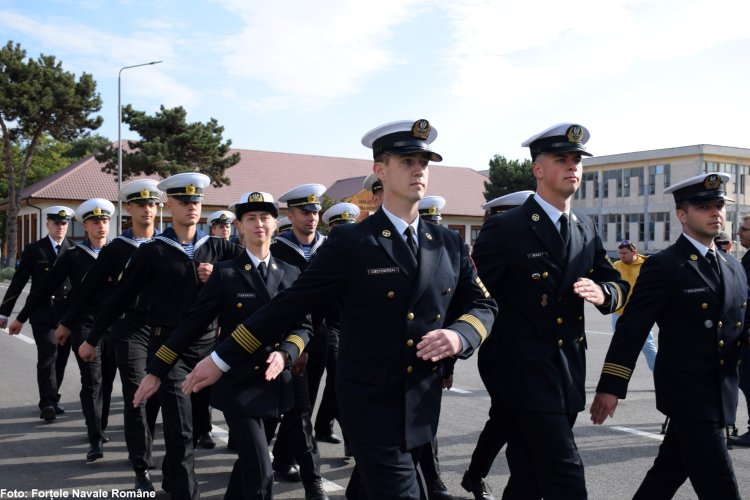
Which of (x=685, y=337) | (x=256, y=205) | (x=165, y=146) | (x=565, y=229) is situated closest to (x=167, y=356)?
(x=256, y=205)

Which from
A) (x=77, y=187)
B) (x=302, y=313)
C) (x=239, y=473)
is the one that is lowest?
(x=239, y=473)

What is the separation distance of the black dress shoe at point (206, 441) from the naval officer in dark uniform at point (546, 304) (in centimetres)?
369

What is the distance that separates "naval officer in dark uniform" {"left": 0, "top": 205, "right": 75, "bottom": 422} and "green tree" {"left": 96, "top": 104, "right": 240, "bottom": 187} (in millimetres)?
30224

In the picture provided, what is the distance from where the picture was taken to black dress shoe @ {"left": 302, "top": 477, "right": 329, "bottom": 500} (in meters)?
5.52

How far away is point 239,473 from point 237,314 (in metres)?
0.98

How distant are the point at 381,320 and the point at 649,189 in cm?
6433

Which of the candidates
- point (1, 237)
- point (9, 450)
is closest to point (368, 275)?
point (9, 450)

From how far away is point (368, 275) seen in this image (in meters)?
3.50

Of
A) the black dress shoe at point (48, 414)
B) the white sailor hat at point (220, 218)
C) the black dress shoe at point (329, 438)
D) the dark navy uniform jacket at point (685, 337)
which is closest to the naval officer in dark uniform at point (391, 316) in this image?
the dark navy uniform jacket at point (685, 337)

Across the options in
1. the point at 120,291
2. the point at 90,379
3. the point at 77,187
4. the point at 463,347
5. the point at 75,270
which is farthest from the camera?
the point at 77,187

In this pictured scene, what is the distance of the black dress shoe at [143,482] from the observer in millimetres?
5824

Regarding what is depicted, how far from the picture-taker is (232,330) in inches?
199

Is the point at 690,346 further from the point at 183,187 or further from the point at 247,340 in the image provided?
the point at 183,187

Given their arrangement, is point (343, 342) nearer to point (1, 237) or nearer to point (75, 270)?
point (75, 270)
